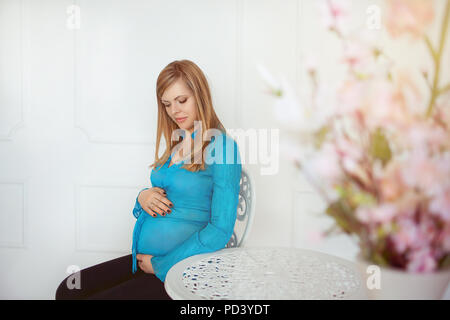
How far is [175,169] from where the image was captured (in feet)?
4.53

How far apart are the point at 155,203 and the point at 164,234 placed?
0.12 m

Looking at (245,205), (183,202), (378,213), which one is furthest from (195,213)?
(378,213)

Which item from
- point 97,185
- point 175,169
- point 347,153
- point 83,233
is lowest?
point 83,233

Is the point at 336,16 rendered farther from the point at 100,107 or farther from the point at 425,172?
the point at 100,107

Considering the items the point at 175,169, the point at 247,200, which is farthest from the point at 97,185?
the point at 247,200

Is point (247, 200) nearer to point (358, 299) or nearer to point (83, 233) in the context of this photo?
point (358, 299)

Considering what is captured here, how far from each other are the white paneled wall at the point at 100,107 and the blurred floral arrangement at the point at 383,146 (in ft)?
2.48

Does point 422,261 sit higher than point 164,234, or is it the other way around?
point 422,261

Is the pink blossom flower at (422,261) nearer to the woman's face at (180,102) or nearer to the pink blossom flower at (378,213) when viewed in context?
the pink blossom flower at (378,213)

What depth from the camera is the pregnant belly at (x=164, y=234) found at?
134 cm

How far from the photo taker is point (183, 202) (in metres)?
1.37
